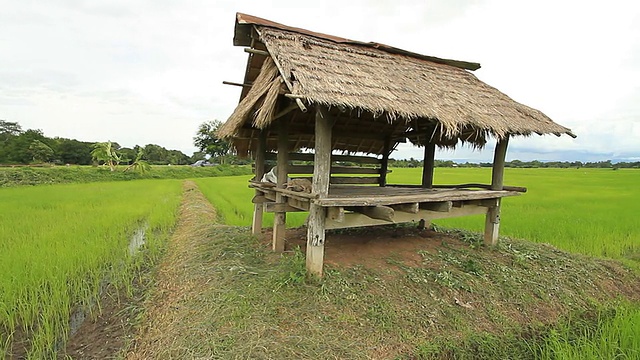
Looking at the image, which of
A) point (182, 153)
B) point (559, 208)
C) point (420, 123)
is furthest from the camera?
point (182, 153)

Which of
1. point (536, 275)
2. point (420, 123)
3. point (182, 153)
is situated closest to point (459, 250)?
point (536, 275)

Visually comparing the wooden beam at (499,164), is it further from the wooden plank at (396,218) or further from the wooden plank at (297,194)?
the wooden plank at (297,194)

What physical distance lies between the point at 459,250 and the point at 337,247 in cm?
188

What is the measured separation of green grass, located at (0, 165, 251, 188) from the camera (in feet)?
59.6

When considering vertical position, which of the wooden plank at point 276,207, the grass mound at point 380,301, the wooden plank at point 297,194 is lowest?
the grass mound at point 380,301

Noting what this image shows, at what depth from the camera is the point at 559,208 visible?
31.4ft

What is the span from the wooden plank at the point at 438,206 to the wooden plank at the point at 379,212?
805mm

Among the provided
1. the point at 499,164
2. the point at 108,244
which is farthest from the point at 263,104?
the point at 108,244

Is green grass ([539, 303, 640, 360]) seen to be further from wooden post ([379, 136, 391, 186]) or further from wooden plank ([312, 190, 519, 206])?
wooden post ([379, 136, 391, 186])

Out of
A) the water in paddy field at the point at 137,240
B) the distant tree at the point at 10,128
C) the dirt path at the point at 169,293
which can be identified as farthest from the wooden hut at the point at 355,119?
the distant tree at the point at 10,128

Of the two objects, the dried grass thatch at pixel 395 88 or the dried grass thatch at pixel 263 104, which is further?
the dried grass thatch at pixel 263 104

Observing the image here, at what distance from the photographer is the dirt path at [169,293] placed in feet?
10.3

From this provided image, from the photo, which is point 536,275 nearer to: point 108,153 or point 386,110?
point 386,110

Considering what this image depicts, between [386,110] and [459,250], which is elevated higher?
[386,110]
